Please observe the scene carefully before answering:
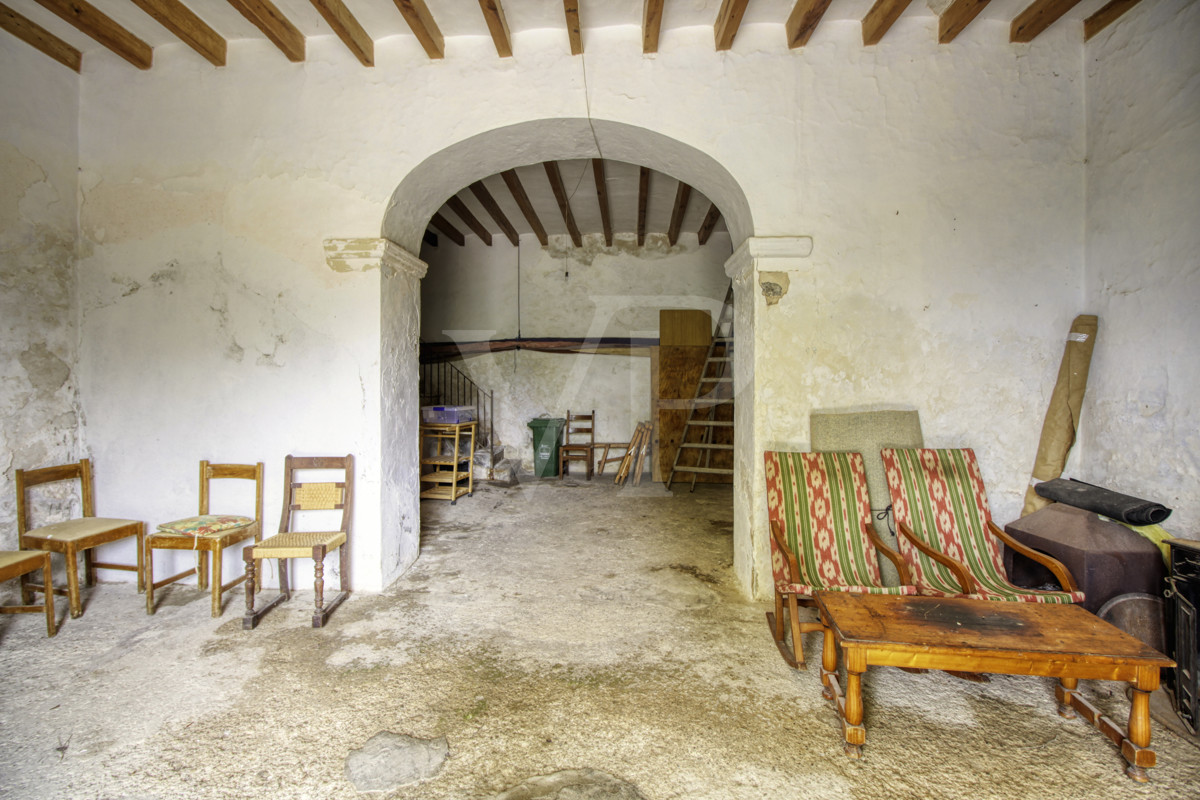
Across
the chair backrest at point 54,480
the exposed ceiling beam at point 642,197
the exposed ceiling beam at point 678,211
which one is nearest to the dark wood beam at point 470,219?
the exposed ceiling beam at point 642,197

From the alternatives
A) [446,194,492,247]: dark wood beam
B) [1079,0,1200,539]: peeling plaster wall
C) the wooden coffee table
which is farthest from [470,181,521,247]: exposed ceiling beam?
the wooden coffee table

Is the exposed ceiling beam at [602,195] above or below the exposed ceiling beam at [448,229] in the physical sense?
below

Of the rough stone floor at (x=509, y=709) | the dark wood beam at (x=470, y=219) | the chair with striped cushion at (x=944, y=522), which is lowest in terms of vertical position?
the rough stone floor at (x=509, y=709)

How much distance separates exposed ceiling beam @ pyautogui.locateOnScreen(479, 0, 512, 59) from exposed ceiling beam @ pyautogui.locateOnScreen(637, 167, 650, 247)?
5.72 feet

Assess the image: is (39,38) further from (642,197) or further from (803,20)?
(642,197)

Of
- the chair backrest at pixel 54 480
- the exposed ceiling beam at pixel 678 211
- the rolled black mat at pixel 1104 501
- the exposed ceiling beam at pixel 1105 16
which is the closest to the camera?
the rolled black mat at pixel 1104 501

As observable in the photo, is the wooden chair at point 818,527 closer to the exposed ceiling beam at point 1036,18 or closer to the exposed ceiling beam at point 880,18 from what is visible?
the exposed ceiling beam at point 880,18

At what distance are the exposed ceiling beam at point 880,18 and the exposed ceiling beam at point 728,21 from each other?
2.21 feet

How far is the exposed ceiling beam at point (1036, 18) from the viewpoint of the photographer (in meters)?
2.61

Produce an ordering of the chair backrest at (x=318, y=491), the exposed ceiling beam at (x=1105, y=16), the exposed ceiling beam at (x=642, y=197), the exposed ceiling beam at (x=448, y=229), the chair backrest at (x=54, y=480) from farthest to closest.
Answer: the exposed ceiling beam at (x=448, y=229) < the exposed ceiling beam at (x=642, y=197) < the chair backrest at (x=318, y=491) < the chair backrest at (x=54, y=480) < the exposed ceiling beam at (x=1105, y=16)

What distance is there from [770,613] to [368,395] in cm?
254

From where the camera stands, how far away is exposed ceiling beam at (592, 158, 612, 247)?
4797 mm

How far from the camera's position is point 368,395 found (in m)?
3.12

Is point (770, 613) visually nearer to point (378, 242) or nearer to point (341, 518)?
point (341, 518)
